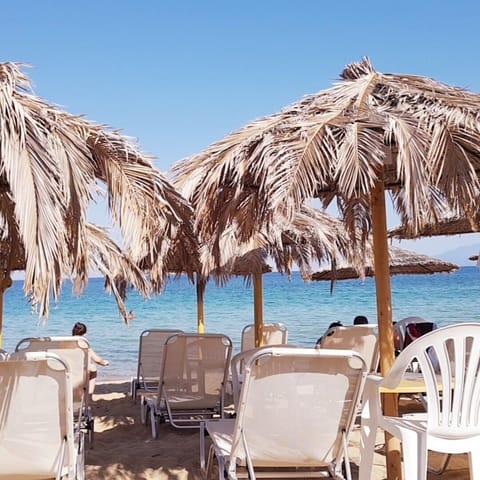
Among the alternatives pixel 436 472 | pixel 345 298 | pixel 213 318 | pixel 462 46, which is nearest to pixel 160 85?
pixel 462 46

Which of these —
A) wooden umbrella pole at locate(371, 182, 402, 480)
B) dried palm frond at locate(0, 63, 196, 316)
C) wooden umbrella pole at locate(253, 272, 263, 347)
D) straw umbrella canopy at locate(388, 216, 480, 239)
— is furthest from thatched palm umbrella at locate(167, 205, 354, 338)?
dried palm frond at locate(0, 63, 196, 316)

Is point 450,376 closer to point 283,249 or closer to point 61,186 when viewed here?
point 61,186

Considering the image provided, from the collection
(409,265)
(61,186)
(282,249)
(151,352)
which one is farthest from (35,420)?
Answer: (409,265)

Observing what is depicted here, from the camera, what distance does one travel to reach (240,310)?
1699 inches

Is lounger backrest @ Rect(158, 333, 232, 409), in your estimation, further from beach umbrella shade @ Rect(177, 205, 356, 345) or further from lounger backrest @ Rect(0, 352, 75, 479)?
lounger backrest @ Rect(0, 352, 75, 479)

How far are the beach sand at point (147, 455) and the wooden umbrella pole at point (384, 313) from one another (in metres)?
0.41

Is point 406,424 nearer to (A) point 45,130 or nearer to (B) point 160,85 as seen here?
(A) point 45,130

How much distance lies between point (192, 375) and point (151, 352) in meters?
1.92

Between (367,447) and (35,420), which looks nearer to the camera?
(35,420)

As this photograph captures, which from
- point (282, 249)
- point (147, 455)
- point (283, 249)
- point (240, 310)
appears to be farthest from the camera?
point (240, 310)

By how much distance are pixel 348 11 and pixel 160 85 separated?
11.7ft

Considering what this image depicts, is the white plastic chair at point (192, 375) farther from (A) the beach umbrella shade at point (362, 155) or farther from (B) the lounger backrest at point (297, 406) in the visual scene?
(B) the lounger backrest at point (297, 406)

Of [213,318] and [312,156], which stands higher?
[312,156]

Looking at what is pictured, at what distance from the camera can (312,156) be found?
12.3 feet
